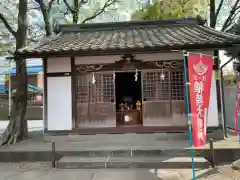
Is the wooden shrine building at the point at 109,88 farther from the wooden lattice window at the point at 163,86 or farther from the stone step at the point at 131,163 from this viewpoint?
the stone step at the point at 131,163

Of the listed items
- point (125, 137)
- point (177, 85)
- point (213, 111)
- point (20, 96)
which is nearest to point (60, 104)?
point (20, 96)

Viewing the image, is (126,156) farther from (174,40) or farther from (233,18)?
(233,18)

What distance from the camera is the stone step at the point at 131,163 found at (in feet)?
25.2

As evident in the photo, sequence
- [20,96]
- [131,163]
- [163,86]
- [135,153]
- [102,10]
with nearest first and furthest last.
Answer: [131,163], [135,153], [163,86], [20,96], [102,10]

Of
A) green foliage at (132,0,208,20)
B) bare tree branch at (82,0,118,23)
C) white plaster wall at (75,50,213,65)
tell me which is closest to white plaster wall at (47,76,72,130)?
white plaster wall at (75,50,213,65)

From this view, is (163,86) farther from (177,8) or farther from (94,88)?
(177,8)

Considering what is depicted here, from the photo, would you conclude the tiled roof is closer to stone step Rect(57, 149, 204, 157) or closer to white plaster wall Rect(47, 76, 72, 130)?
white plaster wall Rect(47, 76, 72, 130)

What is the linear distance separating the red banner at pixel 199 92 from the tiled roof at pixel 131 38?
124 inches

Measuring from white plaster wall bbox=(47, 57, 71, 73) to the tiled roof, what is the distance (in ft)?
2.17

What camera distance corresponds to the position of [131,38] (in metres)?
11.4

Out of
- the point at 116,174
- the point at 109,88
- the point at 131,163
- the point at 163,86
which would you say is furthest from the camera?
the point at 109,88

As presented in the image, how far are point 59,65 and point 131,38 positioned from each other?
338 cm

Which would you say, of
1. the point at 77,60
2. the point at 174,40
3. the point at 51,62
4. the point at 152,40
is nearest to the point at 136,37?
the point at 152,40

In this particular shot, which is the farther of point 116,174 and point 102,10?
point 102,10
